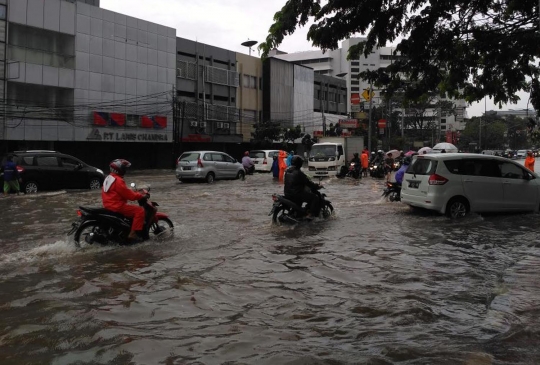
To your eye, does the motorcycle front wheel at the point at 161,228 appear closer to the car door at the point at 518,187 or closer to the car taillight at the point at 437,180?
the car taillight at the point at 437,180

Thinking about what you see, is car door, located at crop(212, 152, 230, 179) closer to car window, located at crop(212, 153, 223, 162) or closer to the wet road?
car window, located at crop(212, 153, 223, 162)

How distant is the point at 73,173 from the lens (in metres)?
18.6

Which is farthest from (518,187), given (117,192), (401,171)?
(117,192)

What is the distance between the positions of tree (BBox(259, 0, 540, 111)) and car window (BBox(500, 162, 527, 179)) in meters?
1.84

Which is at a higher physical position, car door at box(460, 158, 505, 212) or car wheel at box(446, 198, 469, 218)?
car door at box(460, 158, 505, 212)

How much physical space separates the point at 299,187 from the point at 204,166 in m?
13.2

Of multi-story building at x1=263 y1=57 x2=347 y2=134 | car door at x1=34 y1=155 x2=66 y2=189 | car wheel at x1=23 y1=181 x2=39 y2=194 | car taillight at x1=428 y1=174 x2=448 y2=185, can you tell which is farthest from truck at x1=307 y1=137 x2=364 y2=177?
multi-story building at x1=263 y1=57 x2=347 y2=134

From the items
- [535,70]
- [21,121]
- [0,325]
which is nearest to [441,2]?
[535,70]

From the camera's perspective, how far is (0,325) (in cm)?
469

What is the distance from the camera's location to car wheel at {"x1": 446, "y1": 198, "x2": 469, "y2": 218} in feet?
38.1

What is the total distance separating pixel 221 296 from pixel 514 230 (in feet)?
24.0

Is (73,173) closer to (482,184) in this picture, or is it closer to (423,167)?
(423,167)

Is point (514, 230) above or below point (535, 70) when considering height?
below

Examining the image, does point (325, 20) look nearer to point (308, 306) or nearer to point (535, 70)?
point (308, 306)
